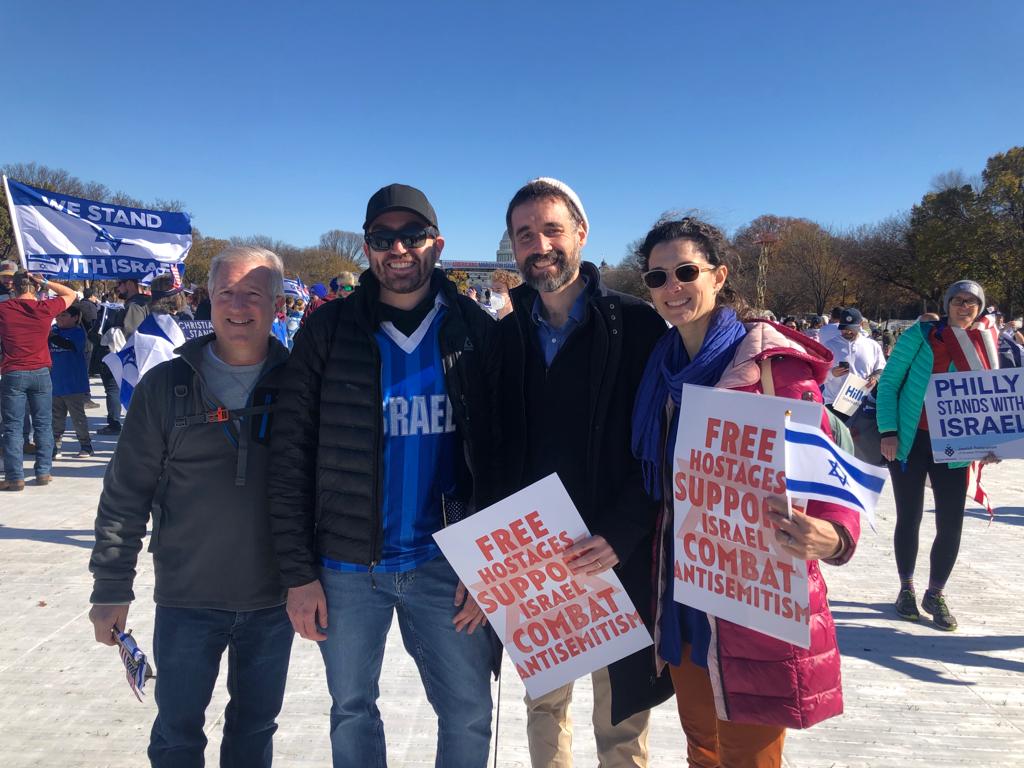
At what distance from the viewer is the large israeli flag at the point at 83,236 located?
19.6 feet

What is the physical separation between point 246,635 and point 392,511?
2.22 ft

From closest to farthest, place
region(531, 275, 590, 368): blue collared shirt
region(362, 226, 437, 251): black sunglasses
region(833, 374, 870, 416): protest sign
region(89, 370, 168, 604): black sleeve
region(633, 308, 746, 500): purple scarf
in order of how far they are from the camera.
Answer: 1. region(633, 308, 746, 500): purple scarf
2. region(89, 370, 168, 604): black sleeve
3. region(362, 226, 437, 251): black sunglasses
4. region(531, 275, 590, 368): blue collared shirt
5. region(833, 374, 870, 416): protest sign

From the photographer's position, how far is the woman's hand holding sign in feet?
5.17

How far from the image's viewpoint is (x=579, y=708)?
2975 mm

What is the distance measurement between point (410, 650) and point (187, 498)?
37.0 inches

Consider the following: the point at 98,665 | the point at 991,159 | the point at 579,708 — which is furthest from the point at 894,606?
the point at 991,159

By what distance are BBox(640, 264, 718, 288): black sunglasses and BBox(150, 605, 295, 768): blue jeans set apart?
1731 millimetres

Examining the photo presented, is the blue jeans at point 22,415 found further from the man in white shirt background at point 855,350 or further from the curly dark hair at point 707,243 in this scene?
the man in white shirt background at point 855,350

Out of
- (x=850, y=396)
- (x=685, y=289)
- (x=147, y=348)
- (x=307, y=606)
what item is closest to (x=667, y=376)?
(x=685, y=289)

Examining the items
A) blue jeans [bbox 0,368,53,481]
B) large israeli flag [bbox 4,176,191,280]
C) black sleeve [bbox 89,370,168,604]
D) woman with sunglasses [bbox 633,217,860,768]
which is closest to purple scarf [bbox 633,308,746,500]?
woman with sunglasses [bbox 633,217,860,768]

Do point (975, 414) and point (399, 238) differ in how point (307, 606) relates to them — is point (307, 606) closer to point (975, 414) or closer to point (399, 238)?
point (399, 238)

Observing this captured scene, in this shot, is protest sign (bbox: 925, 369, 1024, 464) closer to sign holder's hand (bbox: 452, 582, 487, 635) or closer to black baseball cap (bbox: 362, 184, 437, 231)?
sign holder's hand (bbox: 452, 582, 487, 635)

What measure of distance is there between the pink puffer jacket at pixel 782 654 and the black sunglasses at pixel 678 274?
0.95 ft

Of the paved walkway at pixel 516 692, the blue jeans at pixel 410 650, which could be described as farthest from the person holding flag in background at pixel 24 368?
the blue jeans at pixel 410 650
